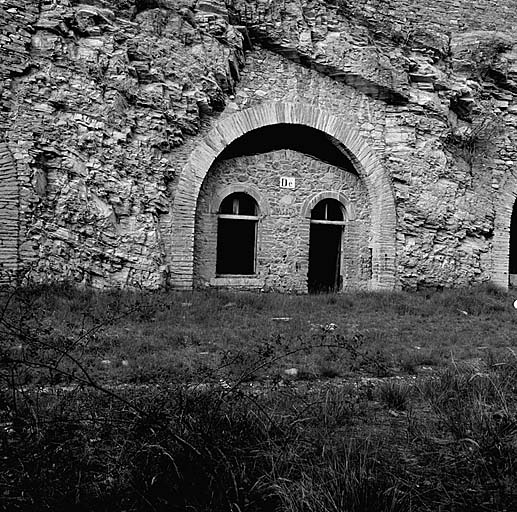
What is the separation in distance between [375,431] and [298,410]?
617 millimetres

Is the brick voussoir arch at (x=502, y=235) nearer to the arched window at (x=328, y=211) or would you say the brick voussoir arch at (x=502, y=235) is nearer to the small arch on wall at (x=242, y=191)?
the arched window at (x=328, y=211)

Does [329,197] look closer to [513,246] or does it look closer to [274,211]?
[274,211]

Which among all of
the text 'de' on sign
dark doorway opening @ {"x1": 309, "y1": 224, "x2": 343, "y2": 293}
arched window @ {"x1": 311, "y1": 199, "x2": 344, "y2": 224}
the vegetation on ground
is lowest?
the vegetation on ground

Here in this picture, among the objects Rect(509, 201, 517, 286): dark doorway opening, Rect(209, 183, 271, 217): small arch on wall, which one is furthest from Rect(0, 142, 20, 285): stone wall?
Rect(509, 201, 517, 286): dark doorway opening

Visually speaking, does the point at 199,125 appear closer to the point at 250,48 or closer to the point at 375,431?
the point at 250,48

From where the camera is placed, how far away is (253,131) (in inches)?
537

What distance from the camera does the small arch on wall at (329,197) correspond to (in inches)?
541

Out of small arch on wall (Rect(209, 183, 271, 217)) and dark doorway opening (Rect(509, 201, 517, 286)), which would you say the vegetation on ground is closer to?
small arch on wall (Rect(209, 183, 271, 217))

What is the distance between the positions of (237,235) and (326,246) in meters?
2.70

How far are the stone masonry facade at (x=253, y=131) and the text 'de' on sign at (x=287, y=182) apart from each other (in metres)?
0.15

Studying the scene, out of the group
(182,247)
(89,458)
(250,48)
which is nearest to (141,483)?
(89,458)

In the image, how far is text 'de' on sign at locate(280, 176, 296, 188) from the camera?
13.6 meters

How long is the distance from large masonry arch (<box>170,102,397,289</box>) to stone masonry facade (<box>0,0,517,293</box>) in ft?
0.11

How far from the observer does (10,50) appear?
1066cm
